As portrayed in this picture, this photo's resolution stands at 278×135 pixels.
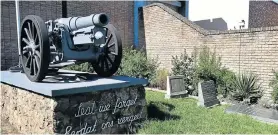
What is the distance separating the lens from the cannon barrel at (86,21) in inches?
167

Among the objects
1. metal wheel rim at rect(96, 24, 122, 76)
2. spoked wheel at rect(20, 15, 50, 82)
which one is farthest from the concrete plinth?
metal wheel rim at rect(96, 24, 122, 76)

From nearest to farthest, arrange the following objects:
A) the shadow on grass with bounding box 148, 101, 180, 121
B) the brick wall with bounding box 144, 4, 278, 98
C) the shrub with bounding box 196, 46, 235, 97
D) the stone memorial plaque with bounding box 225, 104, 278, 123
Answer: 1. the shadow on grass with bounding box 148, 101, 180, 121
2. the stone memorial plaque with bounding box 225, 104, 278, 123
3. the brick wall with bounding box 144, 4, 278, 98
4. the shrub with bounding box 196, 46, 235, 97

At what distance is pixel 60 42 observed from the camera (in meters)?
4.60

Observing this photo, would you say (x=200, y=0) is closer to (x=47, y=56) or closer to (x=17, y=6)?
(x=17, y=6)

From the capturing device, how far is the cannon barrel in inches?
167

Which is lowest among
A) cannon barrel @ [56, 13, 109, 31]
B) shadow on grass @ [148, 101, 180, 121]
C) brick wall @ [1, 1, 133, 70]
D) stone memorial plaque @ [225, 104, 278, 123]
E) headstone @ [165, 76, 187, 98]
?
stone memorial plaque @ [225, 104, 278, 123]

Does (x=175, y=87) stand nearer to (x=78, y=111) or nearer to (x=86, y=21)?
(x=86, y=21)

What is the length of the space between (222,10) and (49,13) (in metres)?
7.65

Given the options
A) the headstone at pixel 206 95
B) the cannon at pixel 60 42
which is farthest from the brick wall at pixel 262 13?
the cannon at pixel 60 42

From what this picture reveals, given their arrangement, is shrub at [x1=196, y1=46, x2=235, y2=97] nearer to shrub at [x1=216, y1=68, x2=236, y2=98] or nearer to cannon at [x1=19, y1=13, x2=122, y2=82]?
shrub at [x1=216, y1=68, x2=236, y2=98]

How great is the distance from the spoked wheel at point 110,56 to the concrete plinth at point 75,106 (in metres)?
0.67

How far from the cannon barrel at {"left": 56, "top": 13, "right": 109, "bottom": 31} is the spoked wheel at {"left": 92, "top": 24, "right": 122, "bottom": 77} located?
0.68 metres

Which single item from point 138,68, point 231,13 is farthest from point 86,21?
point 231,13

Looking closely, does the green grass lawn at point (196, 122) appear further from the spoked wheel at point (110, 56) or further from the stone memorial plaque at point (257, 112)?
the spoked wheel at point (110, 56)
